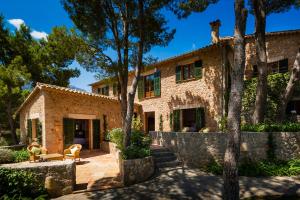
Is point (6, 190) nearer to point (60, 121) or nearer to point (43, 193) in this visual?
point (43, 193)

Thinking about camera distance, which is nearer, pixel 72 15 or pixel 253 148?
pixel 253 148

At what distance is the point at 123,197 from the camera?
21.6 feet

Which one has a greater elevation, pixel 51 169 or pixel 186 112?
pixel 186 112

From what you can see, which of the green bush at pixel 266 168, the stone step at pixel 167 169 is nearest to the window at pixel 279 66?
the green bush at pixel 266 168

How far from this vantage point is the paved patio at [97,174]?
7472 millimetres

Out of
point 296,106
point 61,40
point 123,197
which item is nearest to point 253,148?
point 296,106

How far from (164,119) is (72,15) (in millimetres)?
9855

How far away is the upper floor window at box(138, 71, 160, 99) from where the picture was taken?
17.3 meters

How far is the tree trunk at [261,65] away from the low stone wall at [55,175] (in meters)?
9.12

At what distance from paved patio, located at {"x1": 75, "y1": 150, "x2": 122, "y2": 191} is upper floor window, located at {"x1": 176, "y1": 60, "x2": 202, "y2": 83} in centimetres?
773

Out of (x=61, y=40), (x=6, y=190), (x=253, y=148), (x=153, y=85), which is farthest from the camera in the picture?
(x=153, y=85)

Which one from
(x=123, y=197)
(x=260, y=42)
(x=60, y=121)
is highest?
(x=260, y=42)

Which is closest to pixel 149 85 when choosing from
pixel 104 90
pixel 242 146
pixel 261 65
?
A: pixel 104 90

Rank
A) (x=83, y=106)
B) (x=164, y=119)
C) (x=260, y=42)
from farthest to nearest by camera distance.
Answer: (x=164, y=119), (x=83, y=106), (x=260, y=42)
